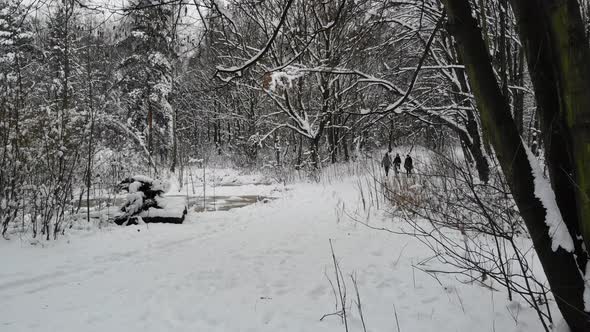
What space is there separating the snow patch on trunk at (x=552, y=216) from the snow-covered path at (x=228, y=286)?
0.83 metres

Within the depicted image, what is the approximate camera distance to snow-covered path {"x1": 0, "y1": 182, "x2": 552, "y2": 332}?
2334 millimetres

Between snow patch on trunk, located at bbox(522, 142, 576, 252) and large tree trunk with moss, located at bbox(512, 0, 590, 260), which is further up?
large tree trunk with moss, located at bbox(512, 0, 590, 260)

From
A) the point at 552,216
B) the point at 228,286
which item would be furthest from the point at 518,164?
the point at 228,286

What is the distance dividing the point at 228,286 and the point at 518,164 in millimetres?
2475

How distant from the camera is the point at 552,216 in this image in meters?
1.51

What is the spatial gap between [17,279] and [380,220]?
186 inches

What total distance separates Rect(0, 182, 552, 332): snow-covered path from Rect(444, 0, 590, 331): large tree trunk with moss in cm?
65

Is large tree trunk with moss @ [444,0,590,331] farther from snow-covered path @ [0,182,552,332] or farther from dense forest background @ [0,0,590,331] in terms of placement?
snow-covered path @ [0,182,552,332]

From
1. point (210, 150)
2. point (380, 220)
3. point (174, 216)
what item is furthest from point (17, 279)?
point (210, 150)

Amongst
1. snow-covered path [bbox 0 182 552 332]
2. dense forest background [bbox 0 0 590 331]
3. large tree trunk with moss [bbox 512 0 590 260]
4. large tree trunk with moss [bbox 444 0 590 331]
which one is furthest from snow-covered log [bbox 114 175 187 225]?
large tree trunk with moss [bbox 512 0 590 260]

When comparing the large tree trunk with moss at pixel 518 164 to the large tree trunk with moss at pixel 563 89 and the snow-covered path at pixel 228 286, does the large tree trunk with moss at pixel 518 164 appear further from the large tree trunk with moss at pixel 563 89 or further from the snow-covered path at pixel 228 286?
the snow-covered path at pixel 228 286

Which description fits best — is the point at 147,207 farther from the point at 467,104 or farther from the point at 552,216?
the point at 467,104

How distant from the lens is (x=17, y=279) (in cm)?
316

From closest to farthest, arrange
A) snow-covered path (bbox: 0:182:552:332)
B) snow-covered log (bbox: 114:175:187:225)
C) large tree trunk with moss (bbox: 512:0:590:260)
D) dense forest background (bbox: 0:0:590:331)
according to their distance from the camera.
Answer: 1. large tree trunk with moss (bbox: 512:0:590:260)
2. dense forest background (bbox: 0:0:590:331)
3. snow-covered path (bbox: 0:182:552:332)
4. snow-covered log (bbox: 114:175:187:225)
